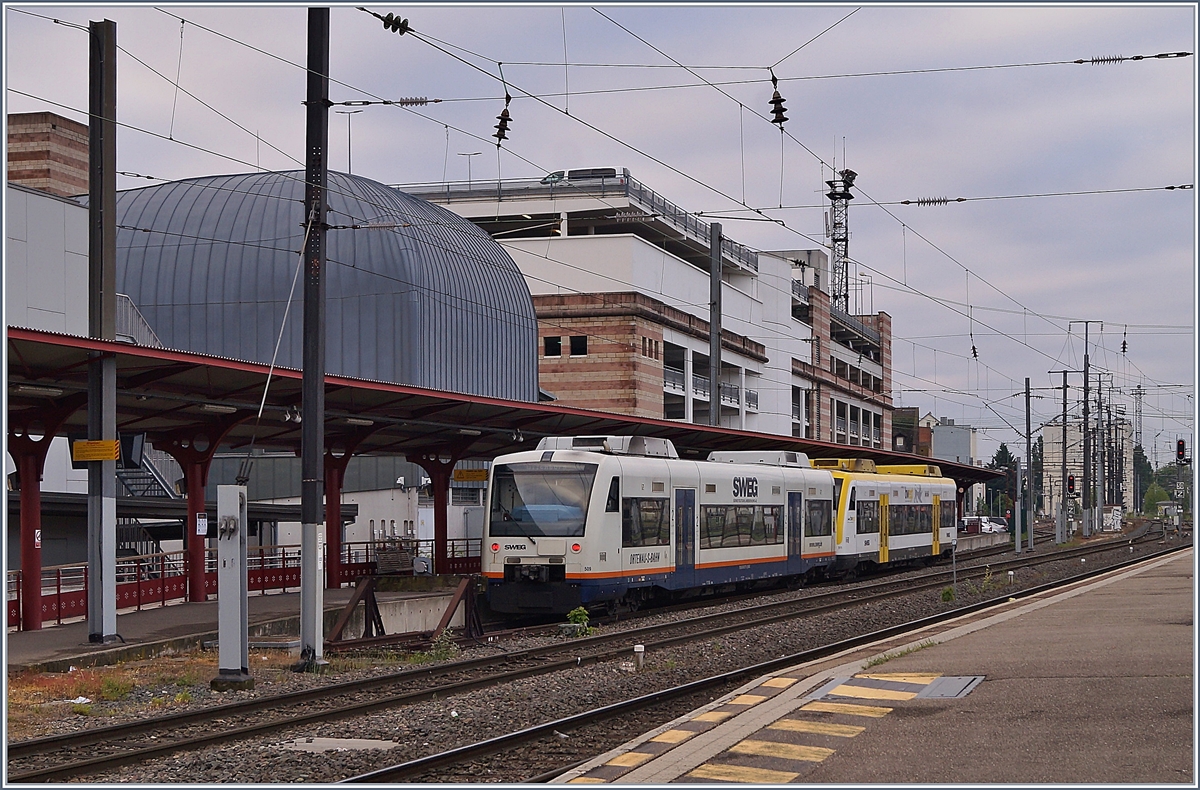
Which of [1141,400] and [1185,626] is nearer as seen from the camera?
[1185,626]

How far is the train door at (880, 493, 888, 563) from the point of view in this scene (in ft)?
126

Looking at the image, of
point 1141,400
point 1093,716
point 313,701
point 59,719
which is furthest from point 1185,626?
point 1141,400

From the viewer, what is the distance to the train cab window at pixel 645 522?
23.9m

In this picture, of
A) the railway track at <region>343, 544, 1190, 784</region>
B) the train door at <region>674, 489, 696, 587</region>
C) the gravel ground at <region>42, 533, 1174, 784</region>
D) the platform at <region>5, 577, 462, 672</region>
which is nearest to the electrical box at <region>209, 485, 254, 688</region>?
the gravel ground at <region>42, 533, 1174, 784</region>

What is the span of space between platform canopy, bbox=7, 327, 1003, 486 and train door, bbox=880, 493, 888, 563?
6.01 m

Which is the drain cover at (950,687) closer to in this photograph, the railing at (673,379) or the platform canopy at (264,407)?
the platform canopy at (264,407)

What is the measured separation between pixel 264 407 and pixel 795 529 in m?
13.8

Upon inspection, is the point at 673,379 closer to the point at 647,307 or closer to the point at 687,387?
the point at 687,387

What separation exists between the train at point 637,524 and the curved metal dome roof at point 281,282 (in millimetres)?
22429

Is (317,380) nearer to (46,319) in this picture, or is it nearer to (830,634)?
(830,634)

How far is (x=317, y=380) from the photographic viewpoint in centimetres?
1803

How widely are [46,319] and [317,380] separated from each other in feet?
54.4

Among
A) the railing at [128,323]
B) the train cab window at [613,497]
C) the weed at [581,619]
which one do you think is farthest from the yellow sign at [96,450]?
the railing at [128,323]

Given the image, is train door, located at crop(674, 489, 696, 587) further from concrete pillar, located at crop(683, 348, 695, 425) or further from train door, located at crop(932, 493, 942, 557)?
concrete pillar, located at crop(683, 348, 695, 425)
